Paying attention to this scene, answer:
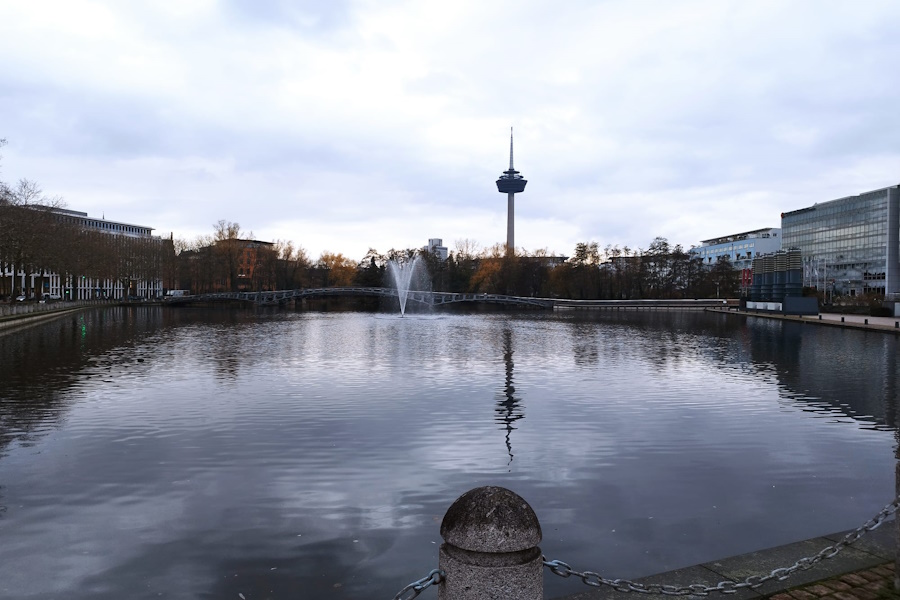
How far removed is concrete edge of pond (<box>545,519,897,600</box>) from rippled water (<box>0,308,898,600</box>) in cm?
84

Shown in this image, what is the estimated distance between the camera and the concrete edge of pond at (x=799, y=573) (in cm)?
558

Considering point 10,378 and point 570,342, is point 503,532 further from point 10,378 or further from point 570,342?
point 570,342

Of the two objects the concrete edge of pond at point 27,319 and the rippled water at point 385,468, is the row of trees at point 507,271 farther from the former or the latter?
the rippled water at point 385,468

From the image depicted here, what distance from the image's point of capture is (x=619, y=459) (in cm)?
1121

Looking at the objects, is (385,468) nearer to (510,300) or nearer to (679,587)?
(679,587)

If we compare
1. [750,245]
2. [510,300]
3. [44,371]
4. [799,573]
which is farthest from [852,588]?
[750,245]

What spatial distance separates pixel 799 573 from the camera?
5.96 meters

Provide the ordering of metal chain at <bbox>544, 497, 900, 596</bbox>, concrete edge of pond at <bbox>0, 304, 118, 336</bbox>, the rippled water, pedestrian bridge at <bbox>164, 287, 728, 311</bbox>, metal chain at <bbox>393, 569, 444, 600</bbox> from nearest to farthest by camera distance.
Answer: metal chain at <bbox>393, 569, 444, 600</bbox> → metal chain at <bbox>544, 497, 900, 596</bbox> → the rippled water → concrete edge of pond at <bbox>0, 304, 118, 336</bbox> → pedestrian bridge at <bbox>164, 287, 728, 311</bbox>

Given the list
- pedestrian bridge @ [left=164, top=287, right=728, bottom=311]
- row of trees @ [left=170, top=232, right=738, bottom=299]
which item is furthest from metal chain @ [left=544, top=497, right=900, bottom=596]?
row of trees @ [left=170, top=232, right=738, bottom=299]

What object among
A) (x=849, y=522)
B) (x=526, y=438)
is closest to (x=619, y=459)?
(x=526, y=438)

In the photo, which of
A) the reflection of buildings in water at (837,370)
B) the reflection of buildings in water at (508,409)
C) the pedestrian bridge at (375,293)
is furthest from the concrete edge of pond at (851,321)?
the pedestrian bridge at (375,293)

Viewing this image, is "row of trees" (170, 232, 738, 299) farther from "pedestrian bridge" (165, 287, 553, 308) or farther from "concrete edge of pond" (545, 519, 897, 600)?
"concrete edge of pond" (545, 519, 897, 600)

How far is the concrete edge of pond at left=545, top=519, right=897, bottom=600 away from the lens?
5.58 meters

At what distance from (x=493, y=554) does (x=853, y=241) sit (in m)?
149
